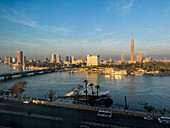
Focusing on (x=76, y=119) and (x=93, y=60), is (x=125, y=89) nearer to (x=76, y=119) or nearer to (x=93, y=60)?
(x=76, y=119)

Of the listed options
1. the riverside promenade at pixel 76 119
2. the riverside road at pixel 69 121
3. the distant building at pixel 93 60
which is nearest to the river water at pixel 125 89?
the riverside promenade at pixel 76 119

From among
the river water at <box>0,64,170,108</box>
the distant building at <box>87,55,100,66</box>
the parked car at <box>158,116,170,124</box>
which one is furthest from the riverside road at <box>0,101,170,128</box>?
the distant building at <box>87,55,100,66</box>

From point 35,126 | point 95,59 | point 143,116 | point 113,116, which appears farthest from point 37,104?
point 95,59

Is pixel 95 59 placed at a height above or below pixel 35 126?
above

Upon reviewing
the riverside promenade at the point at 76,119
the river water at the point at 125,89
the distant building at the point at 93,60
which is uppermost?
the distant building at the point at 93,60

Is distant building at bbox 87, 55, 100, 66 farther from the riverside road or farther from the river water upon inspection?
the riverside road

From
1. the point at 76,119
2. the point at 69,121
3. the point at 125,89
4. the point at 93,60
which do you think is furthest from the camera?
the point at 93,60

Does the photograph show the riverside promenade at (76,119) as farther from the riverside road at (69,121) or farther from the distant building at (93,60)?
the distant building at (93,60)

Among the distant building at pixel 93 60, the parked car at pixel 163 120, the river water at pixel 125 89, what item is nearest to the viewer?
the parked car at pixel 163 120


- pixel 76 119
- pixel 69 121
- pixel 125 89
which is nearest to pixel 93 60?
pixel 125 89

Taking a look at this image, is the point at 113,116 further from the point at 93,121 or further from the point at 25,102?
the point at 25,102

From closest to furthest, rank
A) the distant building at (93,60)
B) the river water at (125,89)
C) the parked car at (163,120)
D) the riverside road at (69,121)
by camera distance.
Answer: the riverside road at (69,121), the parked car at (163,120), the river water at (125,89), the distant building at (93,60)
